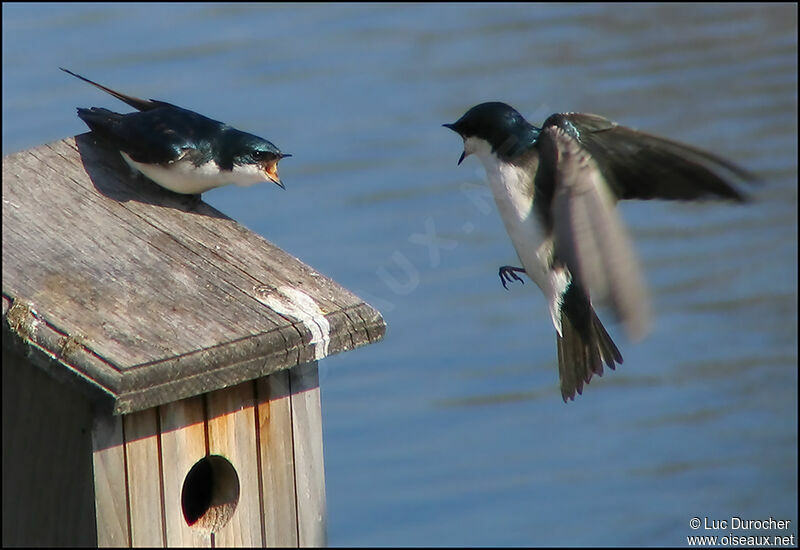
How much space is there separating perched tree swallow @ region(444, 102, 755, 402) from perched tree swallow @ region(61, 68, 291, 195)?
0.43 metres

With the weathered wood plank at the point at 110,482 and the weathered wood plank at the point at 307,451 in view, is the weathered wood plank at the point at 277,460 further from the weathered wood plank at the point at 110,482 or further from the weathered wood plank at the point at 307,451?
the weathered wood plank at the point at 110,482

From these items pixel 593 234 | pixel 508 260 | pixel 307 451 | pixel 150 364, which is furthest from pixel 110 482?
pixel 508 260

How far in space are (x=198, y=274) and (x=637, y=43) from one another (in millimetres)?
5315

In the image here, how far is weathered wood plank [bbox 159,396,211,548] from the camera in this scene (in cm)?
229

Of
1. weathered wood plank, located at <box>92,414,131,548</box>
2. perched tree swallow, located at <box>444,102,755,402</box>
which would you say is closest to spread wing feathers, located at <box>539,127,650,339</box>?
perched tree swallow, located at <box>444,102,755,402</box>

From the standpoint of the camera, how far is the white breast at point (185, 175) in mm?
2471

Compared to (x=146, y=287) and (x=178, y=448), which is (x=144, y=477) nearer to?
(x=178, y=448)

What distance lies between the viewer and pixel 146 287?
229cm

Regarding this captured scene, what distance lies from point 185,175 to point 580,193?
25.0 inches

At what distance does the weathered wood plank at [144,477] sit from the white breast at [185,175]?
0.40 metres

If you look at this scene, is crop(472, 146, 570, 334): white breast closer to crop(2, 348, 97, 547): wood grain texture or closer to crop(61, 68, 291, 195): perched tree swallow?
crop(61, 68, 291, 195): perched tree swallow

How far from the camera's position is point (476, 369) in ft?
17.2

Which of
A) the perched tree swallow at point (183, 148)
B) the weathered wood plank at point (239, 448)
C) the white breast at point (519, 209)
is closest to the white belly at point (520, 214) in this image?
the white breast at point (519, 209)

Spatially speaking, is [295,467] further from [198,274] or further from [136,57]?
[136,57]
